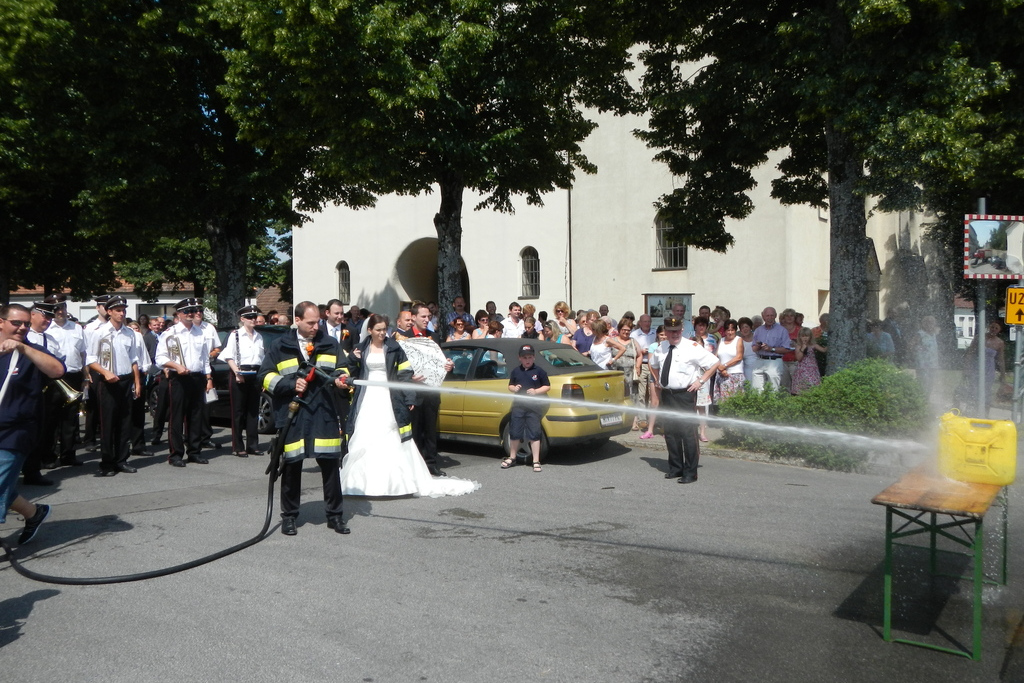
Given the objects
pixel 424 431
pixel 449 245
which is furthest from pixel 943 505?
pixel 449 245

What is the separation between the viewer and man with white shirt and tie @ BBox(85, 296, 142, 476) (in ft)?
32.3

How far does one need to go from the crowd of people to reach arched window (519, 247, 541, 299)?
16003 mm

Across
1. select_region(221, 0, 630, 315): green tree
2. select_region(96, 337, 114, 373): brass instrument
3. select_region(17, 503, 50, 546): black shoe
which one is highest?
select_region(221, 0, 630, 315): green tree

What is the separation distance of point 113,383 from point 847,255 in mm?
10225

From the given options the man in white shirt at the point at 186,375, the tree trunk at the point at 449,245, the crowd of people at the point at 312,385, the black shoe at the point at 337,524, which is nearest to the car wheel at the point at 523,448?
the crowd of people at the point at 312,385

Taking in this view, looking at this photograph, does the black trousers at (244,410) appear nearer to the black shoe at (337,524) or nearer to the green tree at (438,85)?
the black shoe at (337,524)

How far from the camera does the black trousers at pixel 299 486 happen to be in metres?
7.25

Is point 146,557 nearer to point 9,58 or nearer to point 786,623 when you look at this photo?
point 786,623

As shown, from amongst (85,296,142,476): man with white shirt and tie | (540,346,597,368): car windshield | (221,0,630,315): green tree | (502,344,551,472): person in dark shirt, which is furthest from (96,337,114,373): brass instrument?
(221,0,630,315): green tree

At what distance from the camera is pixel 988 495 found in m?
4.85

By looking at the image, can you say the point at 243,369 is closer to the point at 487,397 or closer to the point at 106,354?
the point at 106,354

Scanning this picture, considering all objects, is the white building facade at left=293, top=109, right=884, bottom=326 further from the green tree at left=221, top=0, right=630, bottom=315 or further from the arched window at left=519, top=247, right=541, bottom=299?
the green tree at left=221, top=0, right=630, bottom=315

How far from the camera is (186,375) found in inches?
416

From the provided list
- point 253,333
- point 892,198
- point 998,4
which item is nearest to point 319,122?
point 253,333
